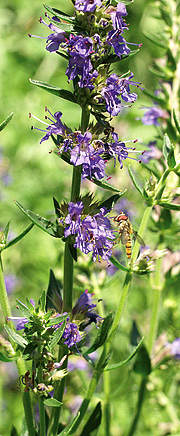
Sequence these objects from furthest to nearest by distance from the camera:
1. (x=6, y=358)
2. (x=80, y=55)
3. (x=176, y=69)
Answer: (x=176, y=69) → (x=6, y=358) → (x=80, y=55)

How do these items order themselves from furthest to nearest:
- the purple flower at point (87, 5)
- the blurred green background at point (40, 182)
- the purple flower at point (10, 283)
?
the purple flower at point (10, 283), the blurred green background at point (40, 182), the purple flower at point (87, 5)

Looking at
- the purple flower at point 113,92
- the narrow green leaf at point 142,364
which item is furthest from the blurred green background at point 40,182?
the purple flower at point 113,92

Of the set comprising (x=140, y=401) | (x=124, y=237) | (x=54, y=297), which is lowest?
(x=140, y=401)

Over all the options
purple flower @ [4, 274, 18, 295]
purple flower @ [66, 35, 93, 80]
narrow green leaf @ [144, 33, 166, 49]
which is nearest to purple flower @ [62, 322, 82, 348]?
purple flower @ [66, 35, 93, 80]

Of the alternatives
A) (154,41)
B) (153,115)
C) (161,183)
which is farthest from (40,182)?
(161,183)

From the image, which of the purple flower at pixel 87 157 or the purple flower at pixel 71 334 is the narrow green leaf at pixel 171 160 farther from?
the purple flower at pixel 71 334

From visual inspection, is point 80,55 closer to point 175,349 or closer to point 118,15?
point 118,15

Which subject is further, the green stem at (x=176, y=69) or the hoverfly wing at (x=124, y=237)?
the green stem at (x=176, y=69)
